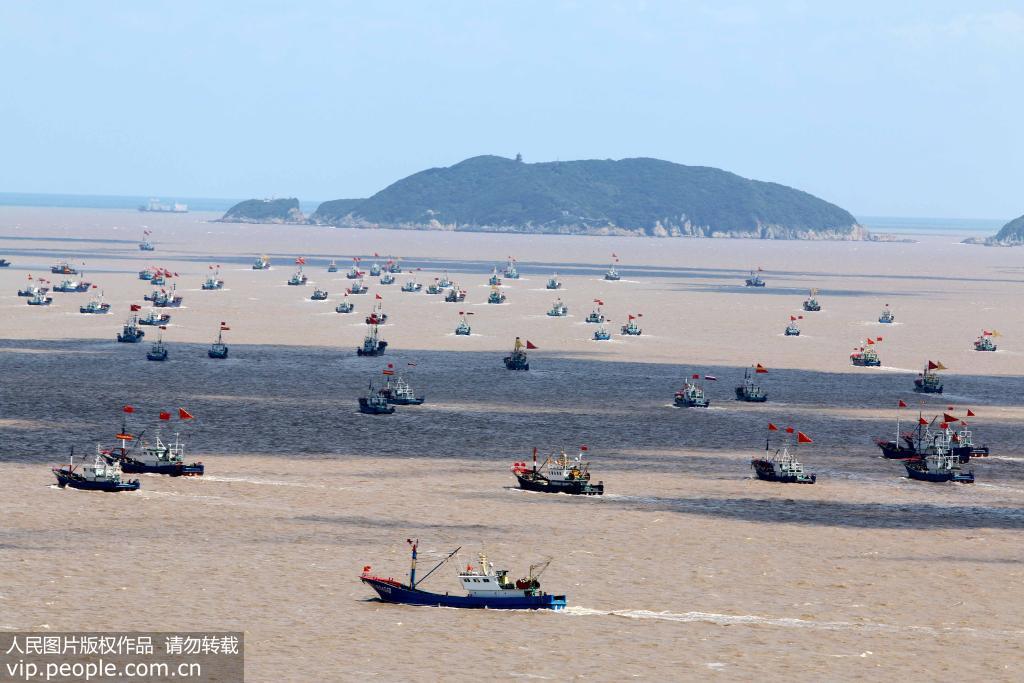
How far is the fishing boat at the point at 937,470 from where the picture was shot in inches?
4906

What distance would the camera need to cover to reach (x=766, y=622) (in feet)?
264

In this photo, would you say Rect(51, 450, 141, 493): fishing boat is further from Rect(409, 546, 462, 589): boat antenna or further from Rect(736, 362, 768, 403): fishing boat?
Rect(736, 362, 768, 403): fishing boat

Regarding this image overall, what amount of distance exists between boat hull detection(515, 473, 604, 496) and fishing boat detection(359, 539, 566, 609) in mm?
29956

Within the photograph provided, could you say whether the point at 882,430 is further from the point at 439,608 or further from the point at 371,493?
the point at 439,608

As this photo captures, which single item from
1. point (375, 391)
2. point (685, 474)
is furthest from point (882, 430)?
point (375, 391)

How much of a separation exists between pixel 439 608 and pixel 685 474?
1737 inches

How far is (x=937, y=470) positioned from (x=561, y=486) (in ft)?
98.9

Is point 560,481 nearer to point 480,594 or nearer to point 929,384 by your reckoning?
point 480,594

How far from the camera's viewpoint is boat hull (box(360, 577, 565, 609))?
81625mm

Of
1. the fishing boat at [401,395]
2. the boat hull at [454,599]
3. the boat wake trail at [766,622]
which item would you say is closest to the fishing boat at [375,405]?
the fishing boat at [401,395]

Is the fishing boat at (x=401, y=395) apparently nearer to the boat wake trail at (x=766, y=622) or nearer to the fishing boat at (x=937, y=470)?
the fishing boat at (x=937, y=470)

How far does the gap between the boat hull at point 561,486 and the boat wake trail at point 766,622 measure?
31241 mm

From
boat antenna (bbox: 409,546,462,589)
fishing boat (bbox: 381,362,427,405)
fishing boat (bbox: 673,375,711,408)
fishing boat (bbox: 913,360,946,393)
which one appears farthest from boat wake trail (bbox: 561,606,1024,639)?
fishing boat (bbox: 913,360,946,393)

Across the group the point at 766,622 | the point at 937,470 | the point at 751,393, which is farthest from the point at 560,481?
the point at 751,393
